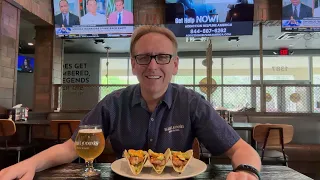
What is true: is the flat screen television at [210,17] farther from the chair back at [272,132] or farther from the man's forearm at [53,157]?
the man's forearm at [53,157]

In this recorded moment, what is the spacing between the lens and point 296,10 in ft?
14.8

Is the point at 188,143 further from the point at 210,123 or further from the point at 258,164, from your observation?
the point at 258,164

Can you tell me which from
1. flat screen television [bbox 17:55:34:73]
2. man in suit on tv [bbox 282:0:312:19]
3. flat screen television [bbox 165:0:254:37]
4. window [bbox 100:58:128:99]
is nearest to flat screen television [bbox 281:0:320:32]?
man in suit on tv [bbox 282:0:312:19]

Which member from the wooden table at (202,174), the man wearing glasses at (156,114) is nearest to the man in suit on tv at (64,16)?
the man wearing glasses at (156,114)

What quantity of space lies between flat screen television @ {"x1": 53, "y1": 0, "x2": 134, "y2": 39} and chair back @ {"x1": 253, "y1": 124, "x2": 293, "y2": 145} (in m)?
2.78

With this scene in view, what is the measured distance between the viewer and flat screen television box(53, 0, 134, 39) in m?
4.75

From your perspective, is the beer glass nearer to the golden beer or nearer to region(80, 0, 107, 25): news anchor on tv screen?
the golden beer

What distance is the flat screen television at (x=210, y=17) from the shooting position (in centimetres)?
451

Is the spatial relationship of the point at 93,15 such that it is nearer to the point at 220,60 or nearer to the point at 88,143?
the point at 88,143

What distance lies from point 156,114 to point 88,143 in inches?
15.4

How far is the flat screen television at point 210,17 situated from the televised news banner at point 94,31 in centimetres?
78

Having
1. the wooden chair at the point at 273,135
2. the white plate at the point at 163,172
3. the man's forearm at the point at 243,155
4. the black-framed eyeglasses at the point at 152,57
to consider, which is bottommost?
the wooden chair at the point at 273,135

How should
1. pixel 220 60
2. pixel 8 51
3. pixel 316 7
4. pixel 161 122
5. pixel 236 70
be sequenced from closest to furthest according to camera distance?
1. pixel 161 122
2. pixel 8 51
3. pixel 316 7
4. pixel 220 60
5. pixel 236 70

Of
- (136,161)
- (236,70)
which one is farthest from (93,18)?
(236,70)
